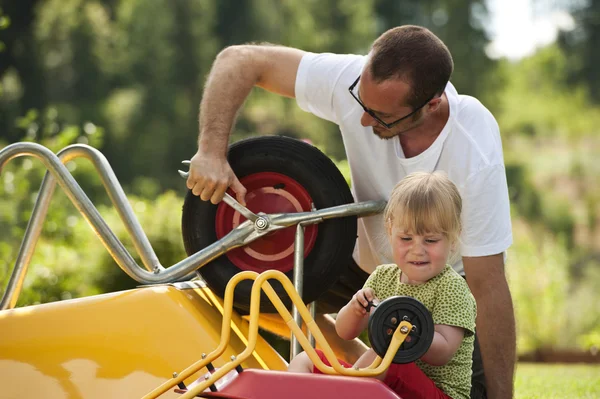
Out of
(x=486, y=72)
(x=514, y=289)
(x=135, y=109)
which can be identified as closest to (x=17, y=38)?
(x=135, y=109)

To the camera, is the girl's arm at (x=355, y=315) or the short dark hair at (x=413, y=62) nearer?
the girl's arm at (x=355, y=315)

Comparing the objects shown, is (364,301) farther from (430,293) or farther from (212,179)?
(212,179)

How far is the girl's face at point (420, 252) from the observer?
257cm

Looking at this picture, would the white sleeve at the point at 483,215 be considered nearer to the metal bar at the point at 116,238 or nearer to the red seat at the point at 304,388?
the metal bar at the point at 116,238

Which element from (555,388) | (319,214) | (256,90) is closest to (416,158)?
(319,214)

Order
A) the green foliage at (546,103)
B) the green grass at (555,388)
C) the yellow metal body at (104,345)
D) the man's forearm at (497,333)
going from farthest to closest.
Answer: the green foliage at (546,103) < the green grass at (555,388) < the man's forearm at (497,333) < the yellow metal body at (104,345)

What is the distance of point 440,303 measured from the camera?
2592 mm

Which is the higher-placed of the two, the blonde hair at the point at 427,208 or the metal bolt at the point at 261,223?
the blonde hair at the point at 427,208

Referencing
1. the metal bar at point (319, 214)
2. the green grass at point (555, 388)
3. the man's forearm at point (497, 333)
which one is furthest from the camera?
the green grass at point (555, 388)

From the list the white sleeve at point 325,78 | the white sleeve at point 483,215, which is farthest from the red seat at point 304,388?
the white sleeve at point 325,78

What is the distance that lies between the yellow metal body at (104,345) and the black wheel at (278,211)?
0.28 metres

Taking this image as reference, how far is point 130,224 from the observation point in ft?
11.4

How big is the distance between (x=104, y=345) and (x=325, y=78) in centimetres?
148

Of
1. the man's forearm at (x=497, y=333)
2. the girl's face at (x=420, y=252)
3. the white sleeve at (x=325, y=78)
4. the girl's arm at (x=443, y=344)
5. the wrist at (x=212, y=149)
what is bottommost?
the man's forearm at (x=497, y=333)
